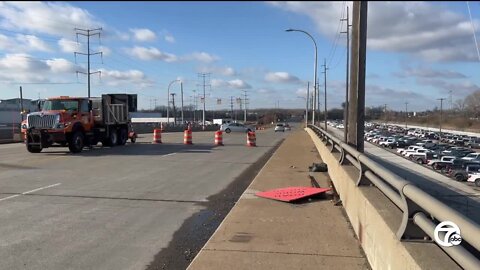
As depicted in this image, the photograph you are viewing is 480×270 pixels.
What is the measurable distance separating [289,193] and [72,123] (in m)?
16.1

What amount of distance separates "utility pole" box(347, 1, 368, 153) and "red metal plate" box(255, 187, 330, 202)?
190 cm

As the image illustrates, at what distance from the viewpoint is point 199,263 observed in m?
6.12

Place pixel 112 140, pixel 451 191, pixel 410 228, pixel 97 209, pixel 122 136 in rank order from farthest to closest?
pixel 122 136 → pixel 112 140 → pixel 451 191 → pixel 97 209 → pixel 410 228

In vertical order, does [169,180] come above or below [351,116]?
below

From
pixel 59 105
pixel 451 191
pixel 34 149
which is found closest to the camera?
pixel 451 191

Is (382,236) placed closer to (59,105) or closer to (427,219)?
(427,219)

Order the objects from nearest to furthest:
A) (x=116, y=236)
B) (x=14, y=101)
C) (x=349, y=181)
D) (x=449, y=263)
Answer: (x=449, y=263), (x=116, y=236), (x=349, y=181), (x=14, y=101)

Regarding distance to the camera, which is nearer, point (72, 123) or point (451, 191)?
point (451, 191)

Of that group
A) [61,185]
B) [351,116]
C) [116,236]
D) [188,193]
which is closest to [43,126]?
[61,185]

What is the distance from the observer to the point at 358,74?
11953 millimetres

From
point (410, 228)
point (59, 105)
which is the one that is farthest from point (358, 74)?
point (59, 105)

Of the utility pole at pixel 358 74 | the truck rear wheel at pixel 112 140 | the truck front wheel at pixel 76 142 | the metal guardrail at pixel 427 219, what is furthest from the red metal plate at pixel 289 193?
the truck rear wheel at pixel 112 140

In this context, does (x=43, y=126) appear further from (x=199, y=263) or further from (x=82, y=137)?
(x=199, y=263)

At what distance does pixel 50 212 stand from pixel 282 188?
209 inches
